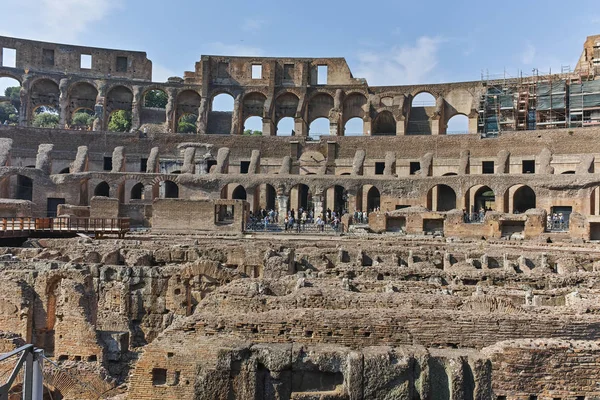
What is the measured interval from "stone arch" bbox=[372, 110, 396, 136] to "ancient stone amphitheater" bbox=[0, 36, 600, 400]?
0.20m

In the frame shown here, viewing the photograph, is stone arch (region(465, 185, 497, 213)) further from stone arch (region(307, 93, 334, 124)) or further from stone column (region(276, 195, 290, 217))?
stone arch (region(307, 93, 334, 124))

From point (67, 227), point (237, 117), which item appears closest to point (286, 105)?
point (237, 117)

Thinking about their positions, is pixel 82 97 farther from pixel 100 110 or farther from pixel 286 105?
pixel 286 105

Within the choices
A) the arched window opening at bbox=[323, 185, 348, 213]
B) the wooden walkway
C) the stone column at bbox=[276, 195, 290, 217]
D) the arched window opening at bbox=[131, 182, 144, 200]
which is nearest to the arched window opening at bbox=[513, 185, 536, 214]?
the arched window opening at bbox=[323, 185, 348, 213]

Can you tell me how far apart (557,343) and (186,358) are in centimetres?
439

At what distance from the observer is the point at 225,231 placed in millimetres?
26734

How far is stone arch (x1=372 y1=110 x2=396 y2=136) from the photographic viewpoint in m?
44.8

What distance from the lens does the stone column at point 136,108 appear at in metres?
43.6

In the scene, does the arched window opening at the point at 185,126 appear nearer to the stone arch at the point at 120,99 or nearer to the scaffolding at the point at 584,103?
the stone arch at the point at 120,99

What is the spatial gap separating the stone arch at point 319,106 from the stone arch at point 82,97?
61.7ft

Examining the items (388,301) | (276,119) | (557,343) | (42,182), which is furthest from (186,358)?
(276,119)

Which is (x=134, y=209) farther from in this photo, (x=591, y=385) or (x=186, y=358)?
(x=591, y=385)

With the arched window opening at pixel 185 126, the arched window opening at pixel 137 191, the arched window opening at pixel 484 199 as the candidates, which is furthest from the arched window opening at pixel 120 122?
the arched window opening at pixel 484 199

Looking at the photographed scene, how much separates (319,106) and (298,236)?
2326 cm
